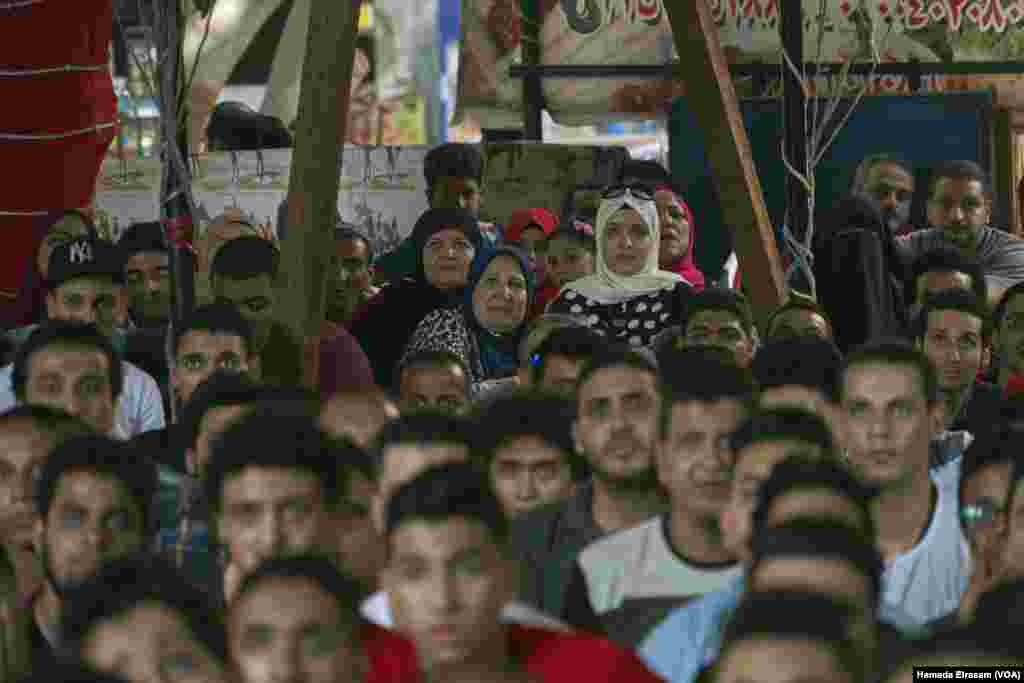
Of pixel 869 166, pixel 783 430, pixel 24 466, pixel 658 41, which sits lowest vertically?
pixel 24 466

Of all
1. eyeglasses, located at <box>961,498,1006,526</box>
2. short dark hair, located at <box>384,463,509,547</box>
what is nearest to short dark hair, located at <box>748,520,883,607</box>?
short dark hair, located at <box>384,463,509,547</box>

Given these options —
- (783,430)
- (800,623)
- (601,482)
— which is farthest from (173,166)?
(800,623)

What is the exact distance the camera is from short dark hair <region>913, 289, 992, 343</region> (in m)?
7.99

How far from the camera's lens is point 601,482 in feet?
20.4

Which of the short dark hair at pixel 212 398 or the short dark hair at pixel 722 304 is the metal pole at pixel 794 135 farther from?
the short dark hair at pixel 212 398

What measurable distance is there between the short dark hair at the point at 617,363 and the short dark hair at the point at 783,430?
650 mm

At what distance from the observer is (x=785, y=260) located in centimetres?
1062

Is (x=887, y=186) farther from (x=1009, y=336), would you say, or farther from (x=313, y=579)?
(x=313, y=579)

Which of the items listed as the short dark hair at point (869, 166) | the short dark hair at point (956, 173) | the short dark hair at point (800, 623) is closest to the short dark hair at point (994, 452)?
the short dark hair at point (800, 623)

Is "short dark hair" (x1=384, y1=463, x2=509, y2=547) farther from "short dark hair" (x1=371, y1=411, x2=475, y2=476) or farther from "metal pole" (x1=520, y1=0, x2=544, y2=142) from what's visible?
"metal pole" (x1=520, y1=0, x2=544, y2=142)

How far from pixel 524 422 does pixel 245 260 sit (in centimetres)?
255

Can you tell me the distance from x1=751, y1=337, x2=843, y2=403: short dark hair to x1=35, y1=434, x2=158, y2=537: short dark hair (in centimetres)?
151

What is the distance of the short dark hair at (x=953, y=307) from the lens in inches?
314

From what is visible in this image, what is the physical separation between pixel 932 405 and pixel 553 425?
2.87ft
